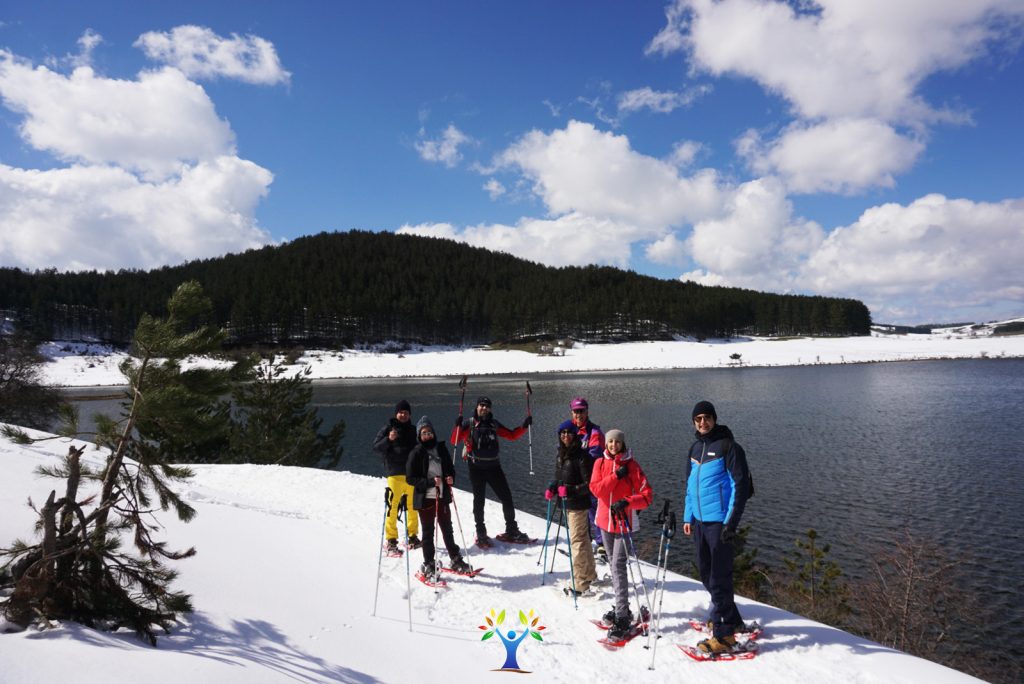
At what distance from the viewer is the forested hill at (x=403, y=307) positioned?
4124 inches

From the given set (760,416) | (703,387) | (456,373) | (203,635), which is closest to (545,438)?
(760,416)

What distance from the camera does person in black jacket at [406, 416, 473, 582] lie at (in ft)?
22.9

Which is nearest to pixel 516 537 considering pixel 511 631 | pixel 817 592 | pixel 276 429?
pixel 511 631

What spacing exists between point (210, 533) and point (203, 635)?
3.35 metres

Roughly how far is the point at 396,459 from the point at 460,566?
1776mm

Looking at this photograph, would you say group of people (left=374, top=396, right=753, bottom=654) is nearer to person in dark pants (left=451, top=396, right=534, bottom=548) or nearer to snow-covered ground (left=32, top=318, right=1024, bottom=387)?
person in dark pants (left=451, top=396, right=534, bottom=548)

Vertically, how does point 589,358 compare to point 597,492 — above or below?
below

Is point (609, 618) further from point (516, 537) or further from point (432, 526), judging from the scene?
point (516, 537)

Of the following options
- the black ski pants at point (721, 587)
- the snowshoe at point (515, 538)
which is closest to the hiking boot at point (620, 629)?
the black ski pants at point (721, 587)

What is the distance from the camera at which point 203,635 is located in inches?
175

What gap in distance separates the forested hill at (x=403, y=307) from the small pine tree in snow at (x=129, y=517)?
105 meters

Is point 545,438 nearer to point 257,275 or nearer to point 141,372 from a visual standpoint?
point 141,372

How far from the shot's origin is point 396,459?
7695mm

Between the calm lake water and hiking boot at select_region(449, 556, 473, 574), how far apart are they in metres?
1.98
